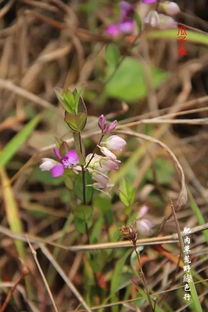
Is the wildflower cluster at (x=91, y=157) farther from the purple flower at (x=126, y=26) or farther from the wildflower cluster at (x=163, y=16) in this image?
the purple flower at (x=126, y=26)

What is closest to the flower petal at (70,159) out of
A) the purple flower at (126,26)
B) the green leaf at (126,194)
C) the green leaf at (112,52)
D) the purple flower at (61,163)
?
the purple flower at (61,163)

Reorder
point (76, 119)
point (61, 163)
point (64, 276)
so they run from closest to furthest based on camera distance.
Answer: point (76, 119) → point (61, 163) → point (64, 276)

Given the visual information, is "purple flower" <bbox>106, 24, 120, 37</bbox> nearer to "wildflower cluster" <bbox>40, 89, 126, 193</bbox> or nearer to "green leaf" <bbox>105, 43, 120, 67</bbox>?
"green leaf" <bbox>105, 43, 120, 67</bbox>

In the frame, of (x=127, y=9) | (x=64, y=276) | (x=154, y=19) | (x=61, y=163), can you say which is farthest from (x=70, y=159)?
(x=127, y=9)

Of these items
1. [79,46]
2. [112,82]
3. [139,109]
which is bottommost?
[139,109]

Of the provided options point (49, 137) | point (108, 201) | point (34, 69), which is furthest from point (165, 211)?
point (34, 69)

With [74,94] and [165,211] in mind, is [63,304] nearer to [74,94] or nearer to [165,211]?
[165,211]

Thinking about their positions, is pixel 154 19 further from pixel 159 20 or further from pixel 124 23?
pixel 124 23
